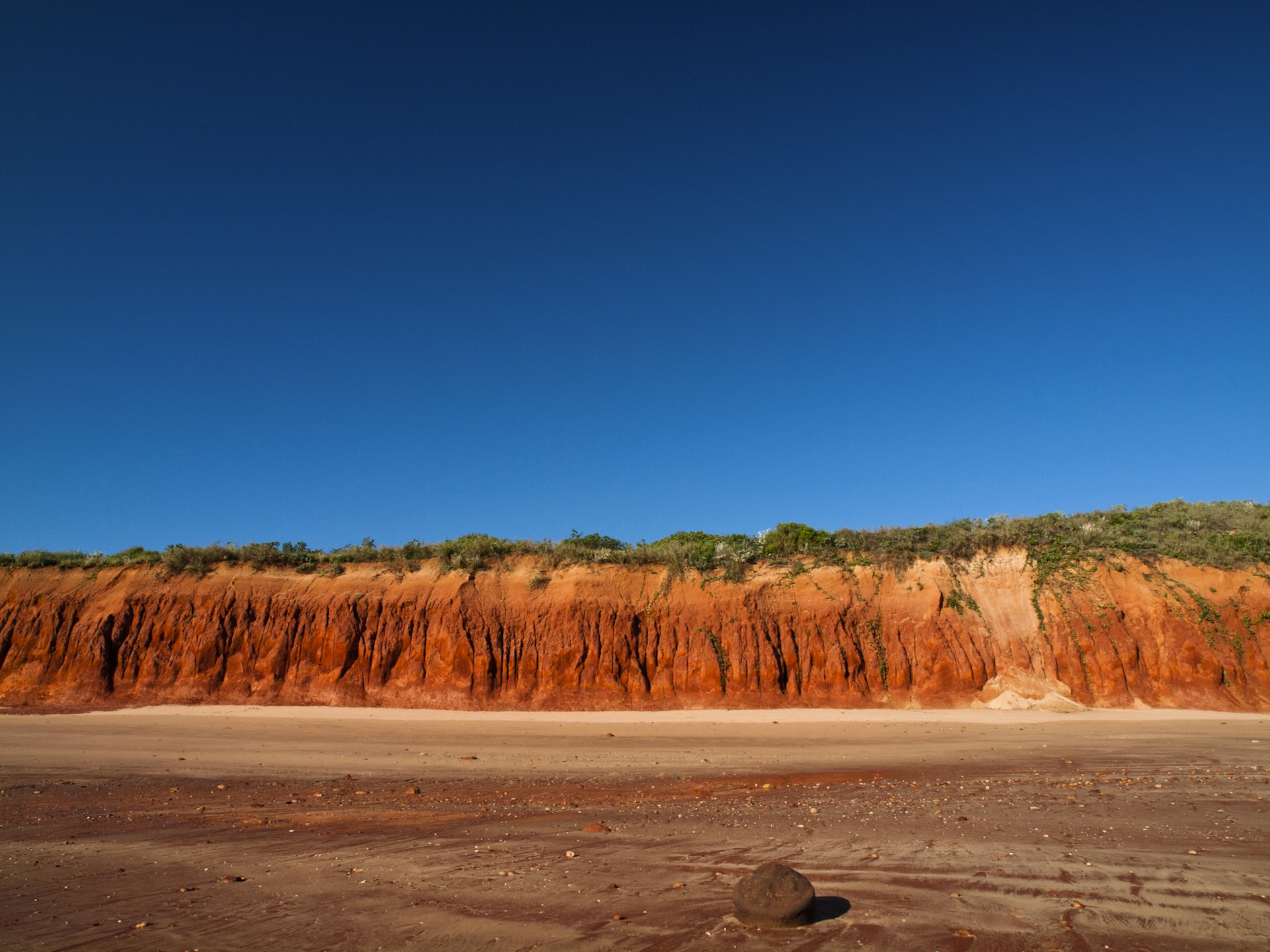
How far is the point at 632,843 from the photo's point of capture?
8.16 m

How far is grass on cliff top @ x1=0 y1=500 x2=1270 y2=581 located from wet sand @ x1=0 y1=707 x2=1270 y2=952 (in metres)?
13.3

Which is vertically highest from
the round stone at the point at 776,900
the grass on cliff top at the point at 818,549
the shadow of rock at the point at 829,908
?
the grass on cliff top at the point at 818,549

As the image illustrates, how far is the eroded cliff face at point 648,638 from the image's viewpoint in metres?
25.6

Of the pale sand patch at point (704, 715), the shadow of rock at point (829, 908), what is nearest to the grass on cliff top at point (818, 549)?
the pale sand patch at point (704, 715)

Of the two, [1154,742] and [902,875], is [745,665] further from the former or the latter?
[902,875]

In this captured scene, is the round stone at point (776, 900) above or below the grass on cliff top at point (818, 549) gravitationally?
below

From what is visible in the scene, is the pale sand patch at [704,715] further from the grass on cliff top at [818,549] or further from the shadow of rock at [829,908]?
the shadow of rock at [829,908]

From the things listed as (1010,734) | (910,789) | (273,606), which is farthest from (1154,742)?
(273,606)

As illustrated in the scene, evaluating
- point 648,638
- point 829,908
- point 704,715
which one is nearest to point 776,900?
point 829,908

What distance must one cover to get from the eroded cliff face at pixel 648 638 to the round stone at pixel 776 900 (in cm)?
2107

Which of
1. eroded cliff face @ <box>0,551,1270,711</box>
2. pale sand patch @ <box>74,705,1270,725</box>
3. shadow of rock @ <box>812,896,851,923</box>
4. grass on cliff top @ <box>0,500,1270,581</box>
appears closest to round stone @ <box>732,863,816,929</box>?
shadow of rock @ <box>812,896,851,923</box>

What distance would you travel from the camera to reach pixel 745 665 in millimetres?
26906

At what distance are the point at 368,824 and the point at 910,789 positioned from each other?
842cm

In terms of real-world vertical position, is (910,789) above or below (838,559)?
below
